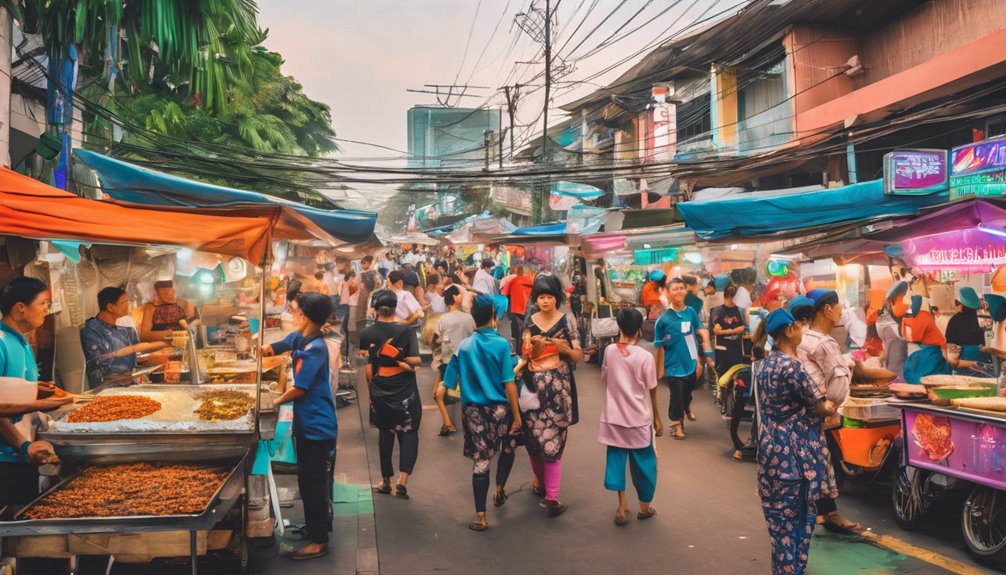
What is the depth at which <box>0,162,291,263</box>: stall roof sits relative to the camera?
4164 millimetres

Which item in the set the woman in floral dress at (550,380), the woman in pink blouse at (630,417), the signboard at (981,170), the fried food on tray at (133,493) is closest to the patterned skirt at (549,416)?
the woman in floral dress at (550,380)

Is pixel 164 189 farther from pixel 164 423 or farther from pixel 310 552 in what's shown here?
pixel 310 552

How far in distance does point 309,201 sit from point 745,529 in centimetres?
1967

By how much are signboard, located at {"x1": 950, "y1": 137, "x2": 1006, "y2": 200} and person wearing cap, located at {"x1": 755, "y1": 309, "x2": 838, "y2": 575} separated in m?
7.85

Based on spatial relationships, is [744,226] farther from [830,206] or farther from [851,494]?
[851,494]

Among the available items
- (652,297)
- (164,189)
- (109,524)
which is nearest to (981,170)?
(652,297)

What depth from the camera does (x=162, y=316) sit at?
320 inches

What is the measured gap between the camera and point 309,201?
76.0ft

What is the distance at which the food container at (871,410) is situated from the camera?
6141 millimetres

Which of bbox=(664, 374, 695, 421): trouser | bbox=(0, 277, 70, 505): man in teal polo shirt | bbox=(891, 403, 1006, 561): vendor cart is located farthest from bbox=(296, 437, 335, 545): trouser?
bbox=(664, 374, 695, 421): trouser

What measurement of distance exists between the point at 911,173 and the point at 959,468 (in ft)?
17.3

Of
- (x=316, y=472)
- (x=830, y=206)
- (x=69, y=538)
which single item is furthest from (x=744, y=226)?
(x=69, y=538)

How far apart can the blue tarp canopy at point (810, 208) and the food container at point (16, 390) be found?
7.66 metres

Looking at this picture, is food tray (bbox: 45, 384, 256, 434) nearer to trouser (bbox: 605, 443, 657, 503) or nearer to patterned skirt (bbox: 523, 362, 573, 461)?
patterned skirt (bbox: 523, 362, 573, 461)
